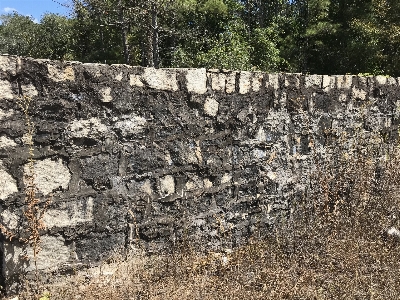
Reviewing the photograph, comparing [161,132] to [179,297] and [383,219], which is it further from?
[383,219]

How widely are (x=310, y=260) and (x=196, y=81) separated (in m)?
1.62

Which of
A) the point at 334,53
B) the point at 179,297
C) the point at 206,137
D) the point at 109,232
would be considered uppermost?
the point at 334,53

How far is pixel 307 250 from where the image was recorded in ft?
11.2

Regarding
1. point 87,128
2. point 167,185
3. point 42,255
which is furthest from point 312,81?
point 42,255

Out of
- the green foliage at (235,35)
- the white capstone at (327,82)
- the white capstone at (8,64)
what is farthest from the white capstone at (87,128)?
the green foliage at (235,35)

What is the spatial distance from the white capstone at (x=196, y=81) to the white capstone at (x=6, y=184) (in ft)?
4.51

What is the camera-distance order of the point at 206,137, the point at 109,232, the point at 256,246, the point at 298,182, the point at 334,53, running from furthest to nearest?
the point at 334,53, the point at 298,182, the point at 256,246, the point at 206,137, the point at 109,232

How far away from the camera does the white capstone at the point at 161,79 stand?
2.97 meters

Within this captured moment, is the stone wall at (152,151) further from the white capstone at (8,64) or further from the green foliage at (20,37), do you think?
the green foliage at (20,37)

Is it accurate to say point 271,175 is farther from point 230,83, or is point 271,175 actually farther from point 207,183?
point 230,83

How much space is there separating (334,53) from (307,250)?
2018 cm

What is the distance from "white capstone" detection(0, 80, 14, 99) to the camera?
2.41m

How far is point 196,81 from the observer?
3197 mm

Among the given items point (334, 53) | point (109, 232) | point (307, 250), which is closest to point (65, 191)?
point (109, 232)
